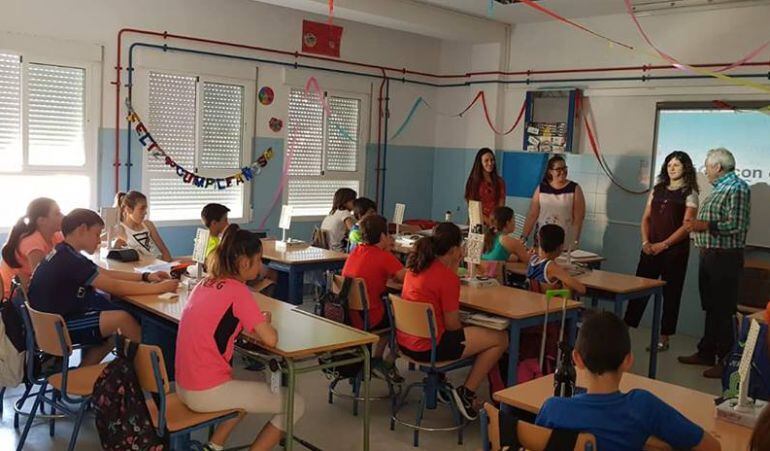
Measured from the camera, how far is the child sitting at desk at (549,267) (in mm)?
4348

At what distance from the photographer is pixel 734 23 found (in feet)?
20.5

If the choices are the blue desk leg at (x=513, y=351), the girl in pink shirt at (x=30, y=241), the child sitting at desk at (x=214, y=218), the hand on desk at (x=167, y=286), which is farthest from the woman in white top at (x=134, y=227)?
the blue desk leg at (x=513, y=351)

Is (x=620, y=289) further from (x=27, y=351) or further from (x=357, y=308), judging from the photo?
(x=27, y=351)

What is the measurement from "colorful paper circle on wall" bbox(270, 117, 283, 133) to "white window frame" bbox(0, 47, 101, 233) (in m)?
1.71

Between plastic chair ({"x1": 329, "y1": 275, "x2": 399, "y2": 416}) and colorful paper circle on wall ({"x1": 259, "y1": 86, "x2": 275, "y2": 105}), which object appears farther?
colorful paper circle on wall ({"x1": 259, "y1": 86, "x2": 275, "y2": 105})

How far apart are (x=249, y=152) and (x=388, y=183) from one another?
1934 millimetres

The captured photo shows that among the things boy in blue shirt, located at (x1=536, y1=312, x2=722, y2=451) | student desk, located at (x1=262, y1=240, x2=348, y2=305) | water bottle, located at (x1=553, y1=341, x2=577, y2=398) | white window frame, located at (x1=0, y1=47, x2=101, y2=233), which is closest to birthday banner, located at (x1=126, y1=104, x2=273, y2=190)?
white window frame, located at (x1=0, y1=47, x2=101, y2=233)

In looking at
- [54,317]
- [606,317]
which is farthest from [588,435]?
[54,317]

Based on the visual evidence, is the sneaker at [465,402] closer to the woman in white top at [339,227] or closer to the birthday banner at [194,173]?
the woman in white top at [339,227]

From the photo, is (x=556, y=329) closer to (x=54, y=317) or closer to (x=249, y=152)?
(x=54, y=317)

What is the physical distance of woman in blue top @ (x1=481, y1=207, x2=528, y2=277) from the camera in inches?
200

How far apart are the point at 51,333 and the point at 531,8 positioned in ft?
17.8

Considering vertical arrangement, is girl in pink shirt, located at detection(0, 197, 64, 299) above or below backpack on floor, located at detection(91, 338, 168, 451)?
above

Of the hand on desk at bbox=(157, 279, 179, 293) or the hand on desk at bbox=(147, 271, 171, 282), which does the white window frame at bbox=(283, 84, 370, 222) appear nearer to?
the hand on desk at bbox=(147, 271, 171, 282)
